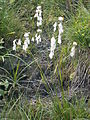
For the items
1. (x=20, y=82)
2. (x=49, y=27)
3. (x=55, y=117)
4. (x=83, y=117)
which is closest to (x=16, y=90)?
(x=20, y=82)

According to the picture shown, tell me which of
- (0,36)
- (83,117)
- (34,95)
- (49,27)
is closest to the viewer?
(83,117)

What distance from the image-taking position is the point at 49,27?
4199 millimetres

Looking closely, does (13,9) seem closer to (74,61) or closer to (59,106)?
(74,61)

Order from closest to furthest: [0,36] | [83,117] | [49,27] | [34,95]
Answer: [83,117], [34,95], [0,36], [49,27]

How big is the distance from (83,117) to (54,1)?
2268 mm

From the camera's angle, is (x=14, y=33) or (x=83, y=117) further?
(x=14, y=33)

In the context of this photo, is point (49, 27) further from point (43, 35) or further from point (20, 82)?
point (20, 82)

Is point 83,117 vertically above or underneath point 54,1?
underneath

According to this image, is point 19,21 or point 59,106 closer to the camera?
point 59,106

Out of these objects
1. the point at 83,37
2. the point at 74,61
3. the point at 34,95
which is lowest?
the point at 34,95

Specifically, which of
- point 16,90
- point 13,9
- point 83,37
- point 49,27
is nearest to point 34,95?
point 16,90

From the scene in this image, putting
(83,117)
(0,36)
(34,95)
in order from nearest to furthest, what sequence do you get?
(83,117)
(34,95)
(0,36)

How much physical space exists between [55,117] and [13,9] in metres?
2.17

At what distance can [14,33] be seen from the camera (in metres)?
3.96
